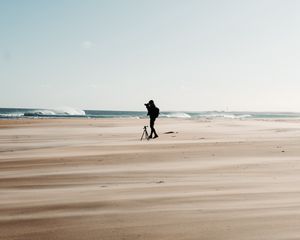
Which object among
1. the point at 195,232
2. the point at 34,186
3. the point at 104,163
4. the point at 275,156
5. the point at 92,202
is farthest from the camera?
the point at 275,156

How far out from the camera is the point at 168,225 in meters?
4.77

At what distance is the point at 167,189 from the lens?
7113mm

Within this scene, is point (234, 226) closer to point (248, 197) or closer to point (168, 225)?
point (168, 225)

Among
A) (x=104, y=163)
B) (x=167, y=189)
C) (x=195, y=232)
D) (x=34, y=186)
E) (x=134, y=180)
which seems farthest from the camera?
(x=104, y=163)

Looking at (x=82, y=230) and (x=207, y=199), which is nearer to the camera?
(x=82, y=230)

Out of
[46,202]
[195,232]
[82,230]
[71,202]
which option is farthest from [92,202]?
[195,232]

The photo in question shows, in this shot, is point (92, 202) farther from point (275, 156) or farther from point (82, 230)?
point (275, 156)

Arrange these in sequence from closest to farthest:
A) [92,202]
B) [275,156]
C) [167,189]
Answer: [92,202] → [167,189] → [275,156]

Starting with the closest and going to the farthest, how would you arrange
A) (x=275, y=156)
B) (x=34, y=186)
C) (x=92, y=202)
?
1. (x=92, y=202)
2. (x=34, y=186)
3. (x=275, y=156)

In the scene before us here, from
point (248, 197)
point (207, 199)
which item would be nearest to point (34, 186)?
point (207, 199)

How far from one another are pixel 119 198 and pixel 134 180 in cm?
208

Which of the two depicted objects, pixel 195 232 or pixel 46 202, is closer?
pixel 195 232

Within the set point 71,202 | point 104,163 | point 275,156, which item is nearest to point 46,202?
point 71,202

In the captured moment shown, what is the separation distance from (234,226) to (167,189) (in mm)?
2516
